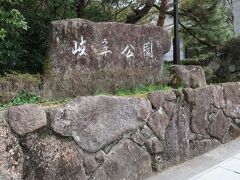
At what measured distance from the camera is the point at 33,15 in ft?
28.6

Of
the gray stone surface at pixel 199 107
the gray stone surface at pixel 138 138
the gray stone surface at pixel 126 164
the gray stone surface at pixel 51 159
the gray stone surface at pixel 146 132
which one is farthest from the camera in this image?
the gray stone surface at pixel 199 107

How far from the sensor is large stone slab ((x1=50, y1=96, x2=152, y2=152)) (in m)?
4.41

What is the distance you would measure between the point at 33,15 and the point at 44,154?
5.41m

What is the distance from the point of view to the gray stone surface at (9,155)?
3.78 meters

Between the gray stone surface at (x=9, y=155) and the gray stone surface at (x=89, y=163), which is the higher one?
the gray stone surface at (x=9, y=155)

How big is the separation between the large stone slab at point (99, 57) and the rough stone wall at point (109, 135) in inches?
35.1

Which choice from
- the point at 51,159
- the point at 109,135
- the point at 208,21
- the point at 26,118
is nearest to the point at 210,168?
the point at 109,135

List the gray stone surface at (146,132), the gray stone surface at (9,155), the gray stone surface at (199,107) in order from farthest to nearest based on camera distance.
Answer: the gray stone surface at (199,107), the gray stone surface at (146,132), the gray stone surface at (9,155)

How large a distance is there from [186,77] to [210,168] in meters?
2.23

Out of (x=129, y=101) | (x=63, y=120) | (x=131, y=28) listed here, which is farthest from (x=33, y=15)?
(x=63, y=120)

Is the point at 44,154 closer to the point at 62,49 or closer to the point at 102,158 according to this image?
the point at 102,158

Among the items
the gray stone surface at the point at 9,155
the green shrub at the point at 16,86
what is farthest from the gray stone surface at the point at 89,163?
the green shrub at the point at 16,86

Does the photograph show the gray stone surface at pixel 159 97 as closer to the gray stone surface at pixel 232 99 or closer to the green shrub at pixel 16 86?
the green shrub at pixel 16 86

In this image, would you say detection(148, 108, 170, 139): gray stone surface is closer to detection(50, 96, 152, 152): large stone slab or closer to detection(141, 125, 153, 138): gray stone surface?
detection(141, 125, 153, 138): gray stone surface
